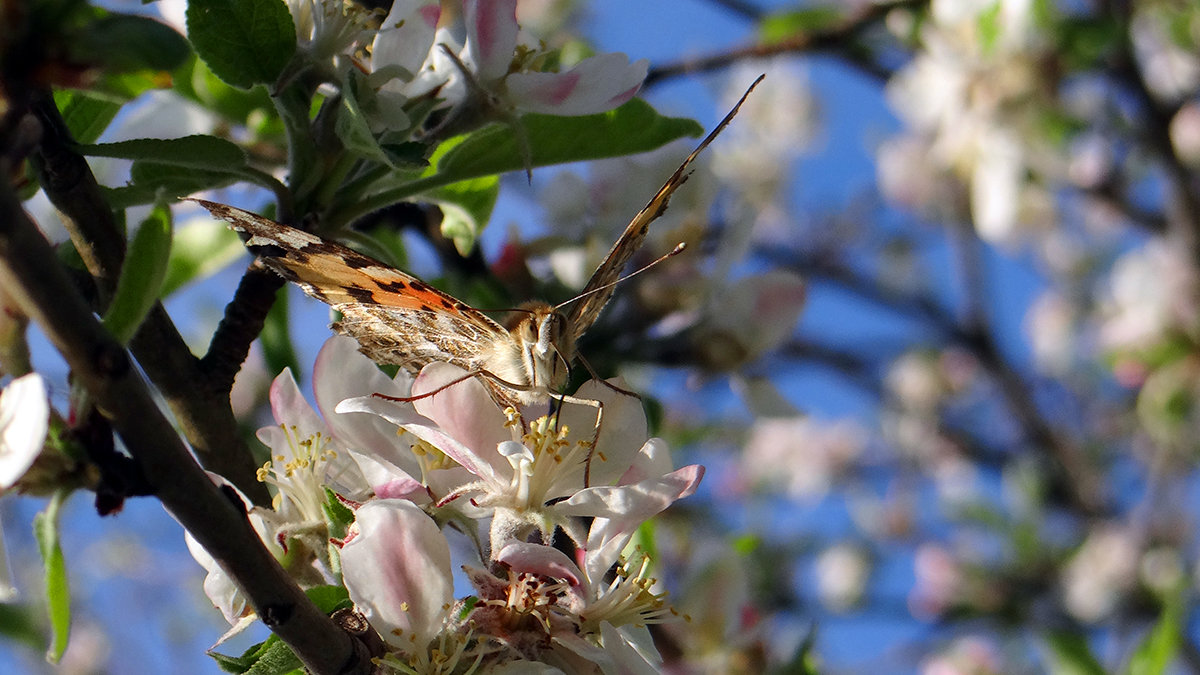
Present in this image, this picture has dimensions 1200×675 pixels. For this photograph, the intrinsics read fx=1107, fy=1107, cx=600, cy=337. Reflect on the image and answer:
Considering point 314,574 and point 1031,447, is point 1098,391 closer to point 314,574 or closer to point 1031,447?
point 1031,447

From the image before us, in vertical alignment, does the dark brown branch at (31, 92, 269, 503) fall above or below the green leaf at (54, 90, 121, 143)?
below

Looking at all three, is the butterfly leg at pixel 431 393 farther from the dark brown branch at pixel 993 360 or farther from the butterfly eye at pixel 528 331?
the dark brown branch at pixel 993 360

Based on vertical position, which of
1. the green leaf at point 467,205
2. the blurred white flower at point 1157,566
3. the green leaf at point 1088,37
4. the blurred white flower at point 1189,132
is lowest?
the blurred white flower at point 1157,566

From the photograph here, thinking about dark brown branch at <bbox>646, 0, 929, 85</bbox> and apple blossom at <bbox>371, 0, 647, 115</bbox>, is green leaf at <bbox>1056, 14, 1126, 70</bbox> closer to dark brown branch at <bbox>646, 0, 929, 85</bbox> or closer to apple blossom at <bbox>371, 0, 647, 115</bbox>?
dark brown branch at <bbox>646, 0, 929, 85</bbox>

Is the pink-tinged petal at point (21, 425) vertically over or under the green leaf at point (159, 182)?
under

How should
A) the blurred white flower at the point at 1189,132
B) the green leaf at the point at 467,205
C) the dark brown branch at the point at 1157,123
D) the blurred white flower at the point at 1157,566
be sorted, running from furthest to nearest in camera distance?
the blurred white flower at the point at 1189,132 < the blurred white flower at the point at 1157,566 < the dark brown branch at the point at 1157,123 < the green leaf at the point at 467,205

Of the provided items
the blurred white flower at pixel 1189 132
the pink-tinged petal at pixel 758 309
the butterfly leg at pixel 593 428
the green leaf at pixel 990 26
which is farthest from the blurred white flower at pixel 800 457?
the butterfly leg at pixel 593 428

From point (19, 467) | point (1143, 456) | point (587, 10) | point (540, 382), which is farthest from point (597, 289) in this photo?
point (587, 10)

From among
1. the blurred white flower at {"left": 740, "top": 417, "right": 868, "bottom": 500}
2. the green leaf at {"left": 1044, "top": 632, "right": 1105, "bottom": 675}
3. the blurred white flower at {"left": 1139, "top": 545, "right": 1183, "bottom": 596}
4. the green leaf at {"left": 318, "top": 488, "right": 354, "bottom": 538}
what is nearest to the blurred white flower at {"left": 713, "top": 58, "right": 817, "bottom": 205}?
the blurred white flower at {"left": 740, "top": 417, "right": 868, "bottom": 500}

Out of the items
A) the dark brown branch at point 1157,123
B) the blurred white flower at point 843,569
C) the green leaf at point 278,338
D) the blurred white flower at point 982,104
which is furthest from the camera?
the blurred white flower at point 843,569

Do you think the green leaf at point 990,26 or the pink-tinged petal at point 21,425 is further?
the green leaf at point 990,26
